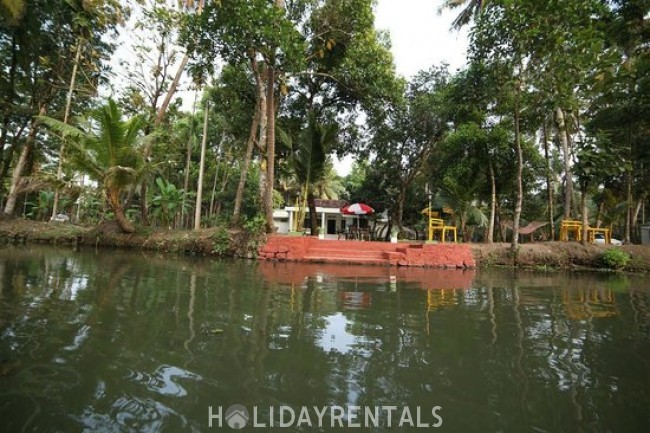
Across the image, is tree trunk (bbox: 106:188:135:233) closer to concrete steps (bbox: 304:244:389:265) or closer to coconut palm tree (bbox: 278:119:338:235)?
coconut palm tree (bbox: 278:119:338:235)

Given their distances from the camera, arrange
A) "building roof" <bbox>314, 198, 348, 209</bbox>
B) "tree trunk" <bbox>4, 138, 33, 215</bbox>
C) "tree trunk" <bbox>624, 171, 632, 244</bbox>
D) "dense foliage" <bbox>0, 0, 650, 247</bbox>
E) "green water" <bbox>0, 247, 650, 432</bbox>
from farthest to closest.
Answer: "building roof" <bbox>314, 198, 348, 209</bbox>
"tree trunk" <bbox>4, 138, 33, 215</bbox>
"tree trunk" <bbox>624, 171, 632, 244</bbox>
"dense foliage" <bbox>0, 0, 650, 247</bbox>
"green water" <bbox>0, 247, 650, 432</bbox>

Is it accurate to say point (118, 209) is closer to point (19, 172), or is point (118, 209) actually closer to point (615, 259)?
point (19, 172)

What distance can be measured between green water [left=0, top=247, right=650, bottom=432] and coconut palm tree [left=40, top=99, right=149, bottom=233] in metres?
7.82

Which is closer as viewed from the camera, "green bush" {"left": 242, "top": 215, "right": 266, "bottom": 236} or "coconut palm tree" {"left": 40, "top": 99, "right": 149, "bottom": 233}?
"coconut palm tree" {"left": 40, "top": 99, "right": 149, "bottom": 233}

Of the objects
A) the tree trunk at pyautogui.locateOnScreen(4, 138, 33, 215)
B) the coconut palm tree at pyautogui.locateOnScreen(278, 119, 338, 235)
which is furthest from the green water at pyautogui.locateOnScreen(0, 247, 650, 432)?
the tree trunk at pyautogui.locateOnScreen(4, 138, 33, 215)

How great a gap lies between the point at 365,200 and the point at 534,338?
20973mm

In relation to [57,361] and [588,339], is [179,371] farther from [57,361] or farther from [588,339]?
[588,339]

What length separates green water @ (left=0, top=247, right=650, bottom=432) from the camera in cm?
227

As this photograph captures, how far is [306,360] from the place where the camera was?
3.16 meters

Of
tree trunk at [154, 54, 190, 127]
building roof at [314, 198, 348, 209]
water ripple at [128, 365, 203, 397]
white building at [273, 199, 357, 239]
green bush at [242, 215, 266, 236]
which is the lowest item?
water ripple at [128, 365, 203, 397]

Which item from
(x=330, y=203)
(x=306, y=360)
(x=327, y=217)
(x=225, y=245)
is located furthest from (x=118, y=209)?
(x=327, y=217)

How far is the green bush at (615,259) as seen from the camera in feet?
41.6

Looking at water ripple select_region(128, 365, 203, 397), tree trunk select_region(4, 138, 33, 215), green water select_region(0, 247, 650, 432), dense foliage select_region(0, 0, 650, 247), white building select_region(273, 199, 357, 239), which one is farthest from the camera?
white building select_region(273, 199, 357, 239)

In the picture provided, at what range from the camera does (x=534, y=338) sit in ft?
13.5
